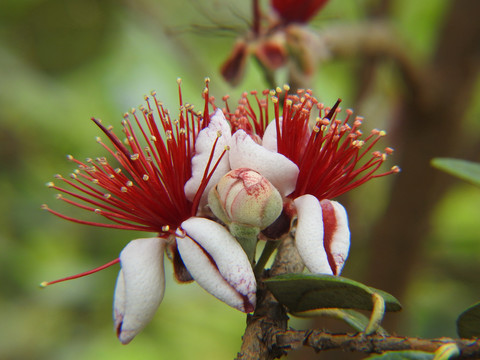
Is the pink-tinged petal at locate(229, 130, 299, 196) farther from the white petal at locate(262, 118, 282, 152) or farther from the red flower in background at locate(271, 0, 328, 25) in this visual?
the red flower in background at locate(271, 0, 328, 25)

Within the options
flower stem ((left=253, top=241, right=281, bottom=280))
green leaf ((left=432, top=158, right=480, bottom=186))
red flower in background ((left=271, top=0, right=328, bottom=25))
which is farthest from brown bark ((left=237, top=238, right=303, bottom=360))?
red flower in background ((left=271, top=0, right=328, bottom=25))

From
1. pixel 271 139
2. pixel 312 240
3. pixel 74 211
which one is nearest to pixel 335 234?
pixel 312 240

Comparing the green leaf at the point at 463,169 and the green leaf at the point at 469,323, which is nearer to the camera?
the green leaf at the point at 469,323

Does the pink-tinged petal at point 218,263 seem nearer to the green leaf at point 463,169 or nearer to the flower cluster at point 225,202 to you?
the flower cluster at point 225,202

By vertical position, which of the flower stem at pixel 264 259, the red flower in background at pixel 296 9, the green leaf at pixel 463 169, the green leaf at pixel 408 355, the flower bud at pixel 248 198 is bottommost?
the flower stem at pixel 264 259

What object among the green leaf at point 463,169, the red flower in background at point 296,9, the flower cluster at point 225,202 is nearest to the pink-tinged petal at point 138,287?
the flower cluster at point 225,202

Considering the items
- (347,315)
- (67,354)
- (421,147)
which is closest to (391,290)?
(421,147)

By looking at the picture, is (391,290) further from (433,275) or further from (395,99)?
(395,99)
